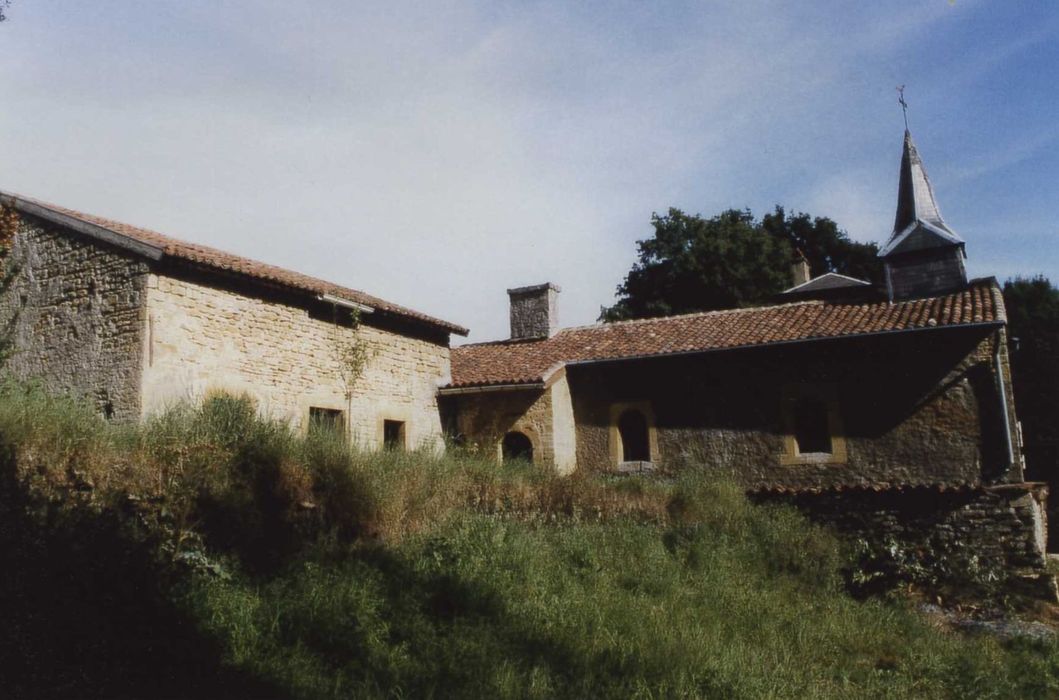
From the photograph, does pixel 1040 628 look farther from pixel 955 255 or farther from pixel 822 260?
pixel 822 260

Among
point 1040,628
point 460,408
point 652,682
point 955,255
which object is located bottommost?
point 1040,628

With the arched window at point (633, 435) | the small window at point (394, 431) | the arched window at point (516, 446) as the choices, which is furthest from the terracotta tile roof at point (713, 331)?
the small window at point (394, 431)

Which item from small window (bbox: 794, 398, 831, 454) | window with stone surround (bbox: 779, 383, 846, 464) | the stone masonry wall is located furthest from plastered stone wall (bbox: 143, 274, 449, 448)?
small window (bbox: 794, 398, 831, 454)

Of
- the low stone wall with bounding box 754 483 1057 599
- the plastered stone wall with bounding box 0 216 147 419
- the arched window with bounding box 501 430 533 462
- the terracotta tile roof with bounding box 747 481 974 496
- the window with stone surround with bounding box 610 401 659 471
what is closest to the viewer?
the plastered stone wall with bounding box 0 216 147 419

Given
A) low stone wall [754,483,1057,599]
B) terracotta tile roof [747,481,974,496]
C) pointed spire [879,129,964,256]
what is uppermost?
pointed spire [879,129,964,256]

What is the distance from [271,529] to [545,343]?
10.7m

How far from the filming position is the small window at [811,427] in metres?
14.5

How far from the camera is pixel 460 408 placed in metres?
16.0

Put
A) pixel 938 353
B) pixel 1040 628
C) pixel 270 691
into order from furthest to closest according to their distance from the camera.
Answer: pixel 938 353 < pixel 1040 628 < pixel 270 691

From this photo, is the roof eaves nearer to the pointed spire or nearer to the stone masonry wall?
the stone masonry wall

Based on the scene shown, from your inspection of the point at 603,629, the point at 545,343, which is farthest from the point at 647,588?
the point at 545,343

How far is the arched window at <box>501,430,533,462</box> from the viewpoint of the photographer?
15.4m

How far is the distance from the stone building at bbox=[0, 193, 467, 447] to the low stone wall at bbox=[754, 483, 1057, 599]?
28.3ft

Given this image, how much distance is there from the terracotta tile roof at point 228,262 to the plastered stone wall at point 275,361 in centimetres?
44
